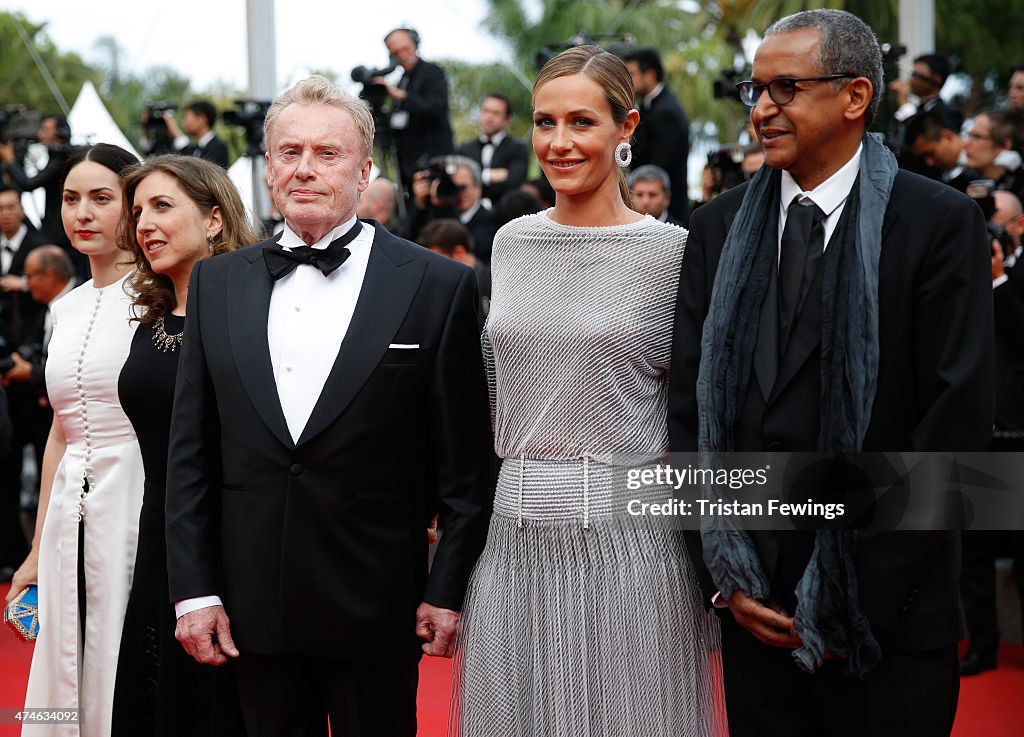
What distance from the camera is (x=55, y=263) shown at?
6.32 metres

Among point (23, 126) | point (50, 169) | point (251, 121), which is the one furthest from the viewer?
point (23, 126)

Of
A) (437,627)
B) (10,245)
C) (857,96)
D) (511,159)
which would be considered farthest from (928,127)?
(10,245)

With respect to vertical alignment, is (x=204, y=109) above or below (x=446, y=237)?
above

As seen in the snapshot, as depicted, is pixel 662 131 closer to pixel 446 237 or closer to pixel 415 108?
pixel 446 237

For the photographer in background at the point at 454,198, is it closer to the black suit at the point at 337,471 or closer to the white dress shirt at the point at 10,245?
the white dress shirt at the point at 10,245

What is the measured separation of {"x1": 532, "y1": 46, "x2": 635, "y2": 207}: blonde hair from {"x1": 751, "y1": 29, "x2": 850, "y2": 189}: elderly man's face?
0.34m

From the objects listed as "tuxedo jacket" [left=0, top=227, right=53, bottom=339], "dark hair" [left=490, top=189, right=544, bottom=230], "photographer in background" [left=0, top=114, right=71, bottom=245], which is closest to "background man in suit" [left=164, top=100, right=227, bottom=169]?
"photographer in background" [left=0, top=114, right=71, bottom=245]

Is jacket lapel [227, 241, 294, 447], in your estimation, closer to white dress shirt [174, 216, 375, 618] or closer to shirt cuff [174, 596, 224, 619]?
white dress shirt [174, 216, 375, 618]

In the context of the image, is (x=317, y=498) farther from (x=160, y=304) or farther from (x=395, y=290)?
(x=160, y=304)

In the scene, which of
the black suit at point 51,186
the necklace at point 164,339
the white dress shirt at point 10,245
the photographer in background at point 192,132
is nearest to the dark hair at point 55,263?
the black suit at point 51,186

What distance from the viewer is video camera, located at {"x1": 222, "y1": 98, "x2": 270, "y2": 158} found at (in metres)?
7.33

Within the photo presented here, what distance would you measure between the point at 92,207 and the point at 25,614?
1015mm

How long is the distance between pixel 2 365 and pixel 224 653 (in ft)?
14.1

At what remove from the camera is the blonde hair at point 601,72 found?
2383mm
